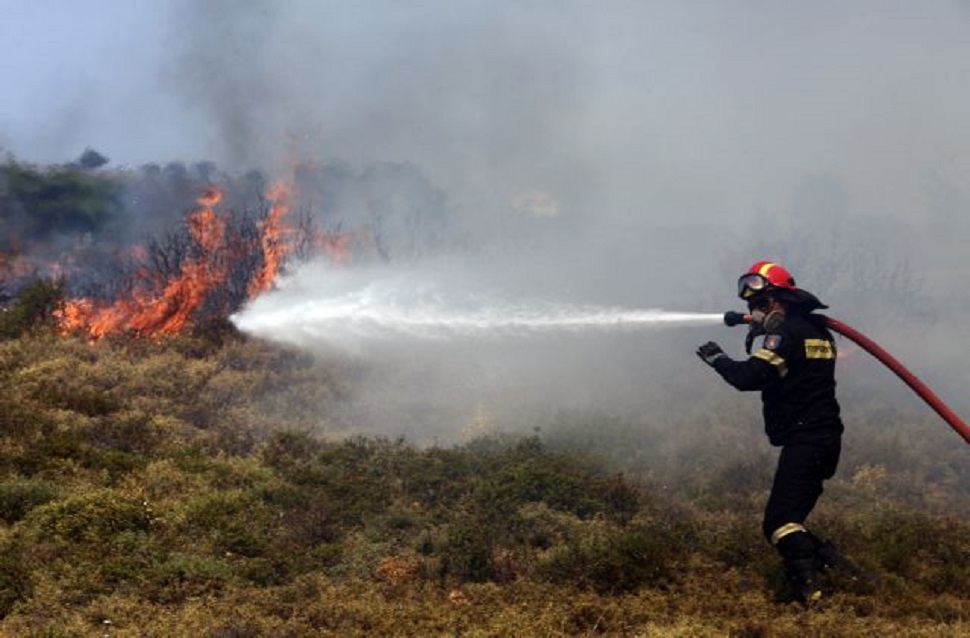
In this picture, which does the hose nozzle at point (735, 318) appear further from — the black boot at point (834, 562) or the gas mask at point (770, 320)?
the black boot at point (834, 562)

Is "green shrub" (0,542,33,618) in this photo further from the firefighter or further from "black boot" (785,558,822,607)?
"black boot" (785,558,822,607)

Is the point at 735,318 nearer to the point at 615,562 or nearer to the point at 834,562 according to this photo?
the point at 834,562

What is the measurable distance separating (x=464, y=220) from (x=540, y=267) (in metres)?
7.96

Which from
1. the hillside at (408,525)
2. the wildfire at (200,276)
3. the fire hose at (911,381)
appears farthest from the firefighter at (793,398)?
the wildfire at (200,276)

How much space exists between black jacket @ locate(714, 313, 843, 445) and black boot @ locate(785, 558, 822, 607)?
989mm

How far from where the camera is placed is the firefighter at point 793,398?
6.97m

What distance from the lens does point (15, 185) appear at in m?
25.7

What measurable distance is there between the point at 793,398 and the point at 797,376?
0.20 meters

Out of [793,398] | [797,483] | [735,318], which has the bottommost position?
[797,483]

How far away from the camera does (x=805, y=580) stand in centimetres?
674

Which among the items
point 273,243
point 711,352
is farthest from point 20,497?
point 273,243

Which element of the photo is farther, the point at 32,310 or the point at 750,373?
the point at 32,310

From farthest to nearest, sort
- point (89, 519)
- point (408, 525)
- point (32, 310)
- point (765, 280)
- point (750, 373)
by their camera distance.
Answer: point (32, 310) < point (408, 525) < point (89, 519) < point (765, 280) < point (750, 373)

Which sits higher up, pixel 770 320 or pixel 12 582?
pixel 770 320
